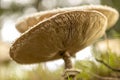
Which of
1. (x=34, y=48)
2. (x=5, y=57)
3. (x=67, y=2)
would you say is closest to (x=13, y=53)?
(x=34, y=48)

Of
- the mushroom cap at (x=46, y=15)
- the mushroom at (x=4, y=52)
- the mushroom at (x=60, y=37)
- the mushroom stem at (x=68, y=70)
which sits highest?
the mushroom at (x=4, y=52)

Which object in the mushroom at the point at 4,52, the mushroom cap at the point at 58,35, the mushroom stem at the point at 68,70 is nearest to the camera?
the mushroom cap at the point at 58,35

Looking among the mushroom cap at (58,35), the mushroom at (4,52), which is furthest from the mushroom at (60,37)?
the mushroom at (4,52)

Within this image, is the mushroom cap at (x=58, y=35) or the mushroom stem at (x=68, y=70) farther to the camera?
the mushroom stem at (x=68, y=70)

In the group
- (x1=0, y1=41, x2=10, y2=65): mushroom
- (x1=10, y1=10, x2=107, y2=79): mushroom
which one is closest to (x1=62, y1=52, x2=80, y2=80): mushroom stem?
(x1=10, y1=10, x2=107, y2=79): mushroom

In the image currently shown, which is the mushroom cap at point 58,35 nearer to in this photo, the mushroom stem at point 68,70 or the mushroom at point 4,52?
the mushroom stem at point 68,70

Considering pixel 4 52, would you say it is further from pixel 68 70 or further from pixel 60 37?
pixel 60 37

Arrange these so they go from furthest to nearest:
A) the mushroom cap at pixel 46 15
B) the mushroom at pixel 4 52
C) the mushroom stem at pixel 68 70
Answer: the mushroom at pixel 4 52 → the mushroom stem at pixel 68 70 → the mushroom cap at pixel 46 15

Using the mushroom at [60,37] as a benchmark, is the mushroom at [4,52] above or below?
above

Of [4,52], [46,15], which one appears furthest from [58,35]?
[4,52]
